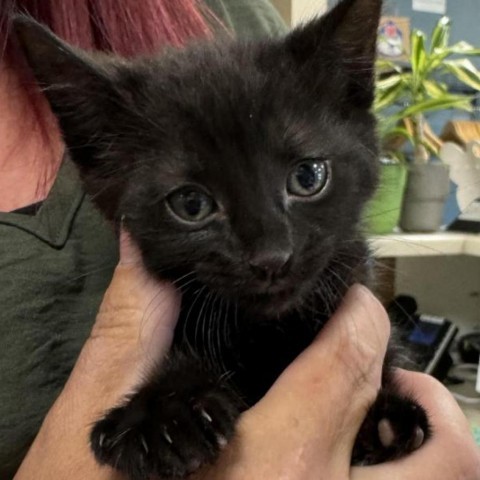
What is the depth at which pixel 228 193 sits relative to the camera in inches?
26.0

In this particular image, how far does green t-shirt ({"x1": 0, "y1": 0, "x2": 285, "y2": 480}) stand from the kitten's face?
0.10m

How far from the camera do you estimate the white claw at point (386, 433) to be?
2.58 feet

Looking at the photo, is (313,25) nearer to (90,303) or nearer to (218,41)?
(218,41)

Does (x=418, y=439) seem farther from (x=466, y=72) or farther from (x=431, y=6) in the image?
(x=431, y=6)

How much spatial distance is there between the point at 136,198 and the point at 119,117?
11 centimetres

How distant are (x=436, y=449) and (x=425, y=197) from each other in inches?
47.3

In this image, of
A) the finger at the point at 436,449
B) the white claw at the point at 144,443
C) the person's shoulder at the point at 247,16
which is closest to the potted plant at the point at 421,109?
the person's shoulder at the point at 247,16

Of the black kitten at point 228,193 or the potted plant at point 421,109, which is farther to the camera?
the potted plant at point 421,109

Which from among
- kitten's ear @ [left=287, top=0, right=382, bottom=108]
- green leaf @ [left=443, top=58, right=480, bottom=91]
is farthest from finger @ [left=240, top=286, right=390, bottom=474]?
green leaf @ [left=443, top=58, right=480, bottom=91]

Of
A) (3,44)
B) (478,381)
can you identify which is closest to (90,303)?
(3,44)

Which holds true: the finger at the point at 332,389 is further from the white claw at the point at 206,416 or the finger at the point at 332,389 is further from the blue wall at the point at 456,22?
the blue wall at the point at 456,22

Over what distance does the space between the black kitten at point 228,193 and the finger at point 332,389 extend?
4cm

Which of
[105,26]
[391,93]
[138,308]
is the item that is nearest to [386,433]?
[138,308]

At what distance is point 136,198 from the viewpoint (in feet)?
2.33
